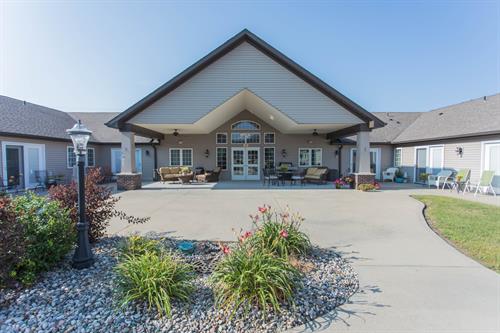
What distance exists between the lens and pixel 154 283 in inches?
99.1

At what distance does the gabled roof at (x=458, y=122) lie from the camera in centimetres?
1100

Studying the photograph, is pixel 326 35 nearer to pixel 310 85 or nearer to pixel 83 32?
pixel 310 85

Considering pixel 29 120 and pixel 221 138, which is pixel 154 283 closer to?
pixel 221 138

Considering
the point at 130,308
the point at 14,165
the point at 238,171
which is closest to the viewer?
the point at 130,308

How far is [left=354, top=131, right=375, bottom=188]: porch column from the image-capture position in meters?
11.6

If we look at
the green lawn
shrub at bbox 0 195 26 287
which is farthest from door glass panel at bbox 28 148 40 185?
the green lawn

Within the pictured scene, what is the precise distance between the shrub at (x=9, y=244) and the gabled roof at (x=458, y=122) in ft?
49.4

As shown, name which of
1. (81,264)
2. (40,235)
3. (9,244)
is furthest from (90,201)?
(9,244)

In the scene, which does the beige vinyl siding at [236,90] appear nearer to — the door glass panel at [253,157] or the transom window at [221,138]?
the transom window at [221,138]

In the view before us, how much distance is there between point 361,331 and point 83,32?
11.6 meters

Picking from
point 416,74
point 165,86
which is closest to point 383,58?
point 416,74

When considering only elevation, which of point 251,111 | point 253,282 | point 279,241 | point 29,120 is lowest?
point 253,282

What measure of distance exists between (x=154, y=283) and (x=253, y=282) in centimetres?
108

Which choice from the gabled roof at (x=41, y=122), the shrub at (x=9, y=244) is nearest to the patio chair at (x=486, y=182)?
the shrub at (x=9, y=244)
